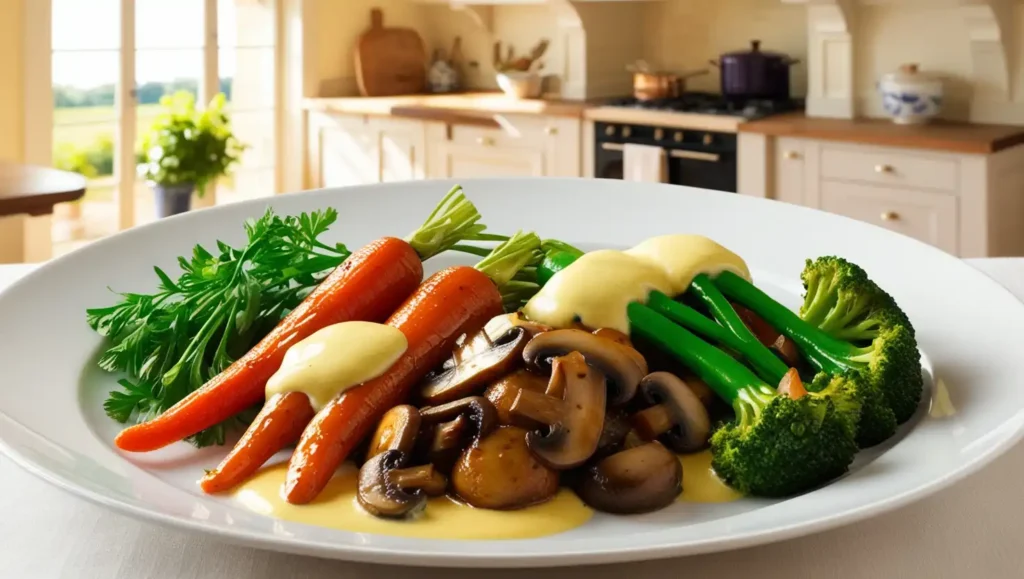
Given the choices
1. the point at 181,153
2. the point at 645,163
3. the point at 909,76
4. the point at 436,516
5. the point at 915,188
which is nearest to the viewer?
the point at 436,516

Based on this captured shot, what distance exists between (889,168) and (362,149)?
2862mm

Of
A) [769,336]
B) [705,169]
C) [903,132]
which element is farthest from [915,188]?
[769,336]

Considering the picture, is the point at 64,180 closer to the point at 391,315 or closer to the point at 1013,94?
the point at 391,315

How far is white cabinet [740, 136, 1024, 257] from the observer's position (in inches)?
154

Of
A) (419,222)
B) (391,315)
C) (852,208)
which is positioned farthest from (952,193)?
(391,315)

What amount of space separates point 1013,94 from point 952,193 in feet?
2.13

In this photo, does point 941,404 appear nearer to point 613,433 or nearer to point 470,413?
point 613,433

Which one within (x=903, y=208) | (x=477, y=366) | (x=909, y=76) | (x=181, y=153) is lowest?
(x=477, y=366)

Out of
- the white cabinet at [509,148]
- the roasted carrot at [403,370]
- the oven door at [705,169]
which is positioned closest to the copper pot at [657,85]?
the white cabinet at [509,148]

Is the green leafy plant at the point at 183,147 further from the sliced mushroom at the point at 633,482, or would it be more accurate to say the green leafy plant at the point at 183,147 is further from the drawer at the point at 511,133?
the sliced mushroom at the point at 633,482

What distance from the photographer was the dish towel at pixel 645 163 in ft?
15.2

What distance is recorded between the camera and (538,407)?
1021mm

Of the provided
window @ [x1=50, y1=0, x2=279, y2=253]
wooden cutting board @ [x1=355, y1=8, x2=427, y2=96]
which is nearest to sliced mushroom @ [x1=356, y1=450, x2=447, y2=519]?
window @ [x1=50, y1=0, x2=279, y2=253]

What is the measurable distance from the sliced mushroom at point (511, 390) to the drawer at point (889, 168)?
3264 mm
